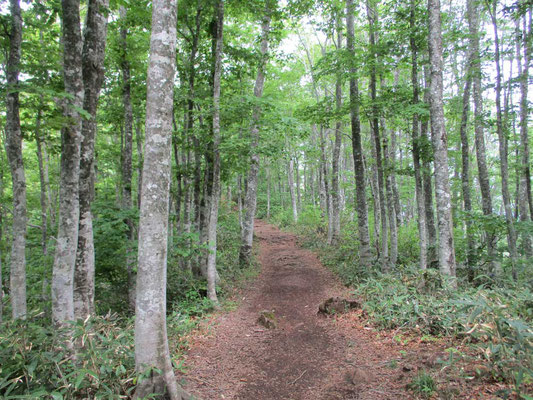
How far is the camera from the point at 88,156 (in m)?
4.88

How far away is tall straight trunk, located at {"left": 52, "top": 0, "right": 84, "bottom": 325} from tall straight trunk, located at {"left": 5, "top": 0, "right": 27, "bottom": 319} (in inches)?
69.7

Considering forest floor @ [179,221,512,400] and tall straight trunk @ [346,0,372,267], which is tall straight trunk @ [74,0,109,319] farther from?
tall straight trunk @ [346,0,372,267]

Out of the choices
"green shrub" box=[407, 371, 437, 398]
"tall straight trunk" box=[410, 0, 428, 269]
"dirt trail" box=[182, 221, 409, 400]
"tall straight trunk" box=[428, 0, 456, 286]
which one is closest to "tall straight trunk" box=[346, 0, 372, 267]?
"tall straight trunk" box=[410, 0, 428, 269]

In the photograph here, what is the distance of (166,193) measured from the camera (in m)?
3.55

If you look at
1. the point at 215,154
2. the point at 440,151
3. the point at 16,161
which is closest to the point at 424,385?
the point at 440,151

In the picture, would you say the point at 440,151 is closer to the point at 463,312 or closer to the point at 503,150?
the point at 463,312

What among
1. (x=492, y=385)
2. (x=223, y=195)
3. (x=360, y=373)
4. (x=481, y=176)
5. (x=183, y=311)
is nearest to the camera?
(x=492, y=385)

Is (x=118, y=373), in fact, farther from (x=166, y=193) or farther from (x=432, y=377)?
(x=432, y=377)

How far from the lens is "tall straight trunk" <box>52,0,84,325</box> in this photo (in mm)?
4023

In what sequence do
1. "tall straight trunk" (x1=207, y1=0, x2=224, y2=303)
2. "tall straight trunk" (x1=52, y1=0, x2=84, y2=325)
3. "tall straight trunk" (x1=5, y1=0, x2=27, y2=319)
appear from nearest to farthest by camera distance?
"tall straight trunk" (x1=52, y1=0, x2=84, y2=325)
"tall straight trunk" (x1=5, y1=0, x2=27, y2=319)
"tall straight trunk" (x1=207, y1=0, x2=224, y2=303)

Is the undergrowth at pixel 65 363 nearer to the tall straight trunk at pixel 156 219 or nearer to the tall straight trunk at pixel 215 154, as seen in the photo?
the tall straight trunk at pixel 156 219

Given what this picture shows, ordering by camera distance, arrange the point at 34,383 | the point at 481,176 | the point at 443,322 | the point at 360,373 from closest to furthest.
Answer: the point at 34,383, the point at 360,373, the point at 443,322, the point at 481,176

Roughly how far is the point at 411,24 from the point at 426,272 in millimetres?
7248

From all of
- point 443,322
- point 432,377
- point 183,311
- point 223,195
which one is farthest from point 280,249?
point 223,195
